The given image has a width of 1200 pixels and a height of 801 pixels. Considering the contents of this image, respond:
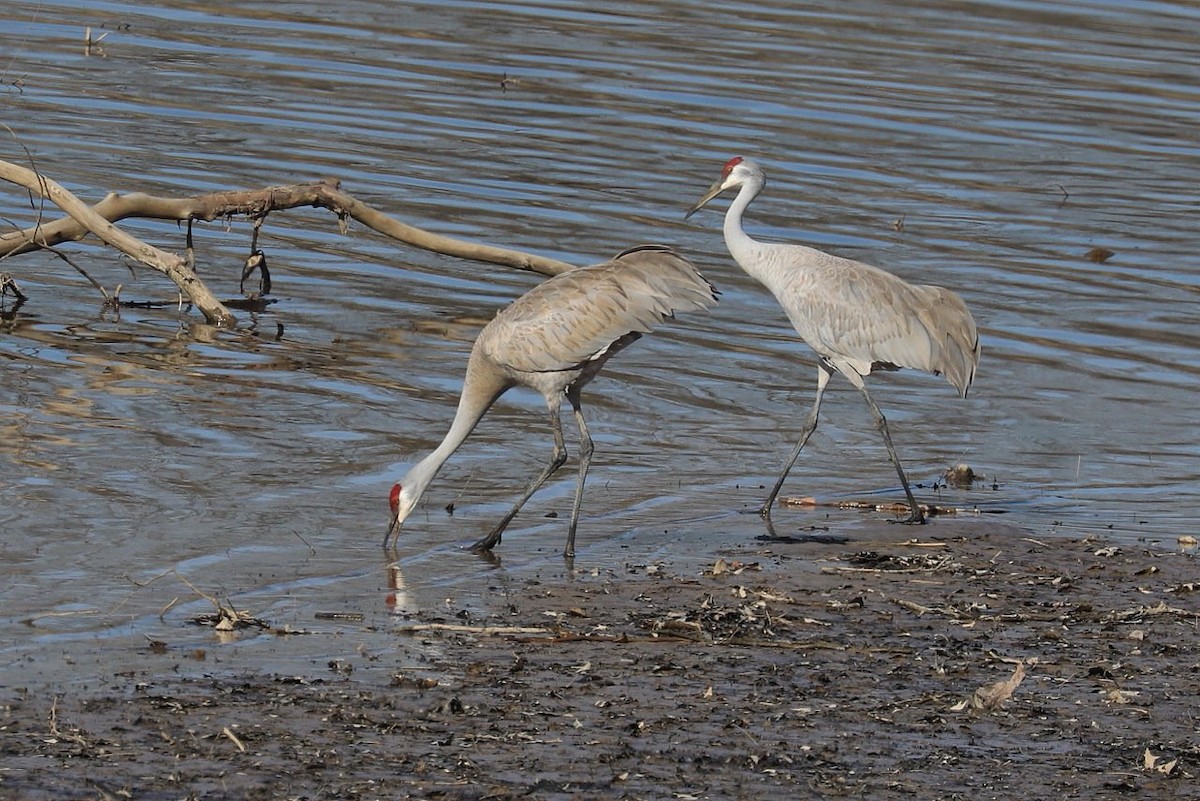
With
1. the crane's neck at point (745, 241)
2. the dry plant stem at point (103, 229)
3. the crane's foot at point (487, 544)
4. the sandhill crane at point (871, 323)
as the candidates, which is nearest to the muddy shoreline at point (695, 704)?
the crane's foot at point (487, 544)

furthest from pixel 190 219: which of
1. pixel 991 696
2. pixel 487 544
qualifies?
pixel 991 696

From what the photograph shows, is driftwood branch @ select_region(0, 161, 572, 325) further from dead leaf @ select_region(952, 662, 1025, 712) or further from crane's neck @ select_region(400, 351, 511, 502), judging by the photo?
dead leaf @ select_region(952, 662, 1025, 712)

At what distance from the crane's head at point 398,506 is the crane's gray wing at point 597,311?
2.68 feet

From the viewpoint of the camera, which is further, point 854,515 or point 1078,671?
point 854,515

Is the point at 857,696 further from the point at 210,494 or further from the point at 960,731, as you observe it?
the point at 210,494

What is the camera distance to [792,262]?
32.3 ft

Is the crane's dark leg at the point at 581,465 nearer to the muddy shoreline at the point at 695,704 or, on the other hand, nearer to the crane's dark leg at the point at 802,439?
the muddy shoreline at the point at 695,704

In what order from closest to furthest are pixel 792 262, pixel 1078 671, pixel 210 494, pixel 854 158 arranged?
→ pixel 1078 671 → pixel 210 494 → pixel 792 262 → pixel 854 158

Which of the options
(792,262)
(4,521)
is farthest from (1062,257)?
(4,521)

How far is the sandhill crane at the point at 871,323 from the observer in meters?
9.55

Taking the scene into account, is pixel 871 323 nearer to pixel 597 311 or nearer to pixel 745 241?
pixel 745 241

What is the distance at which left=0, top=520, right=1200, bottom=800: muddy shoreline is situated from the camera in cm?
551

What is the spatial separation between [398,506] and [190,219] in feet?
14.2

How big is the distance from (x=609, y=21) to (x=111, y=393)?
14.4 meters
